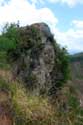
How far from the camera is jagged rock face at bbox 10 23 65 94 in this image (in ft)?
40.2

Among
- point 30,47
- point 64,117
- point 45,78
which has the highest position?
point 30,47

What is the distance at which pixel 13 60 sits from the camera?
40.9 ft

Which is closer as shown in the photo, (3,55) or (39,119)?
(39,119)

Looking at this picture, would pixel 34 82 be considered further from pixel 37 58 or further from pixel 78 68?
pixel 78 68

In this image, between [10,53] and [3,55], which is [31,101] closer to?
[3,55]

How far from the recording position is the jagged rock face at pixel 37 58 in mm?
12241

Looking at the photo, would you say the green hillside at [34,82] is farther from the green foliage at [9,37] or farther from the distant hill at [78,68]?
the distant hill at [78,68]

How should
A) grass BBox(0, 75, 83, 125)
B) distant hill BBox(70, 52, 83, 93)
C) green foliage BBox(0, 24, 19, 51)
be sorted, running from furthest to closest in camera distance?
distant hill BBox(70, 52, 83, 93)
green foliage BBox(0, 24, 19, 51)
grass BBox(0, 75, 83, 125)

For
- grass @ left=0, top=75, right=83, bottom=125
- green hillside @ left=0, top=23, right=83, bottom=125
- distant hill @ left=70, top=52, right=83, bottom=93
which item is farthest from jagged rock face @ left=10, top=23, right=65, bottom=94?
distant hill @ left=70, top=52, right=83, bottom=93

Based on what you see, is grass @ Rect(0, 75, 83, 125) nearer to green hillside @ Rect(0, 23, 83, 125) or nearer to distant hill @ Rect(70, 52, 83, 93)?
green hillside @ Rect(0, 23, 83, 125)

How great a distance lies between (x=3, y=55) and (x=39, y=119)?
3.98 metres

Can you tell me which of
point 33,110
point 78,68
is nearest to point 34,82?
point 33,110

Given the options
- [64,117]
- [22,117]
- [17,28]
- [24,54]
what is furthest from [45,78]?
[22,117]

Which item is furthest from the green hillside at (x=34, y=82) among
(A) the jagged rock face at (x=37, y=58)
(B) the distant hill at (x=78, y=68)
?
(B) the distant hill at (x=78, y=68)
